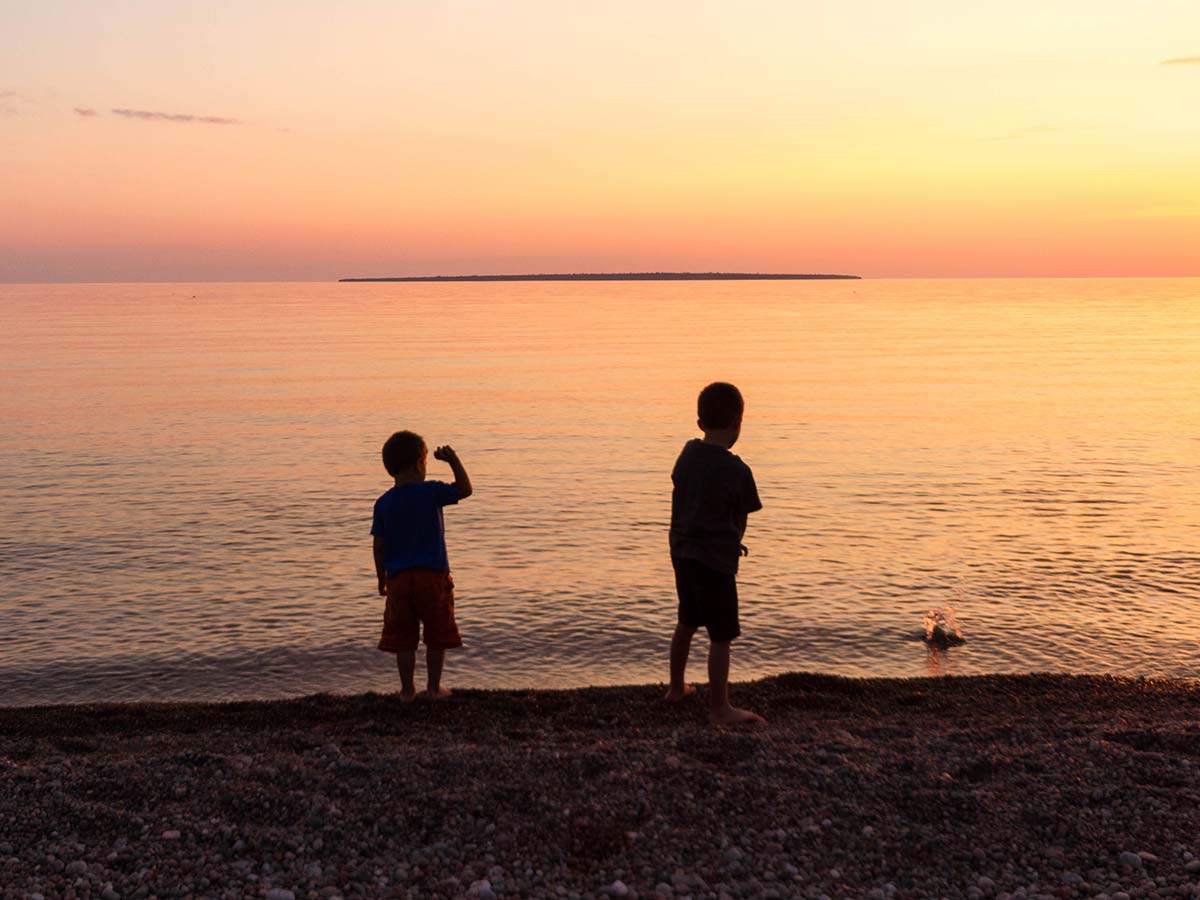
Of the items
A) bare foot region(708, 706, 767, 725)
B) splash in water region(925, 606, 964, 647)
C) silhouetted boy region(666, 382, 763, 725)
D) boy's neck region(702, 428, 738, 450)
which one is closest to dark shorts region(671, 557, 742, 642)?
silhouetted boy region(666, 382, 763, 725)

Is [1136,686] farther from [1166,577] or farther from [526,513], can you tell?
[526,513]

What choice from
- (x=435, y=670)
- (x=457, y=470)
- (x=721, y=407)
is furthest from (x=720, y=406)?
(x=435, y=670)

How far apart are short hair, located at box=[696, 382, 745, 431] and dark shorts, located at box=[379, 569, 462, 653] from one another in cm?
220

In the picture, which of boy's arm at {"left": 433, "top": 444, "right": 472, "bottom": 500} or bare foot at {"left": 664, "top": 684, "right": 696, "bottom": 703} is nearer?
boy's arm at {"left": 433, "top": 444, "right": 472, "bottom": 500}

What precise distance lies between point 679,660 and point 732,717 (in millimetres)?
632

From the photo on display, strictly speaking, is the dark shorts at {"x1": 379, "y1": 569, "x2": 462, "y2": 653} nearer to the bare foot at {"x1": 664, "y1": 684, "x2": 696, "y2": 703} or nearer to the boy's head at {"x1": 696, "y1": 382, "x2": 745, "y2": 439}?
the bare foot at {"x1": 664, "y1": 684, "x2": 696, "y2": 703}

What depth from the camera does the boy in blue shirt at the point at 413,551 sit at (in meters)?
7.46

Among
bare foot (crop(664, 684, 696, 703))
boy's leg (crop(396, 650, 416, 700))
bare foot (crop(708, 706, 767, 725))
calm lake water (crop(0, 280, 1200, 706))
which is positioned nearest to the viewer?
bare foot (crop(708, 706, 767, 725))

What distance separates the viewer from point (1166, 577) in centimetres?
1256

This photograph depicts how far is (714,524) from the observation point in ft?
22.9

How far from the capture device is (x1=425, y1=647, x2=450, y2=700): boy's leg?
7855 mm

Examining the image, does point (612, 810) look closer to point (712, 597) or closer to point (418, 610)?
point (712, 597)

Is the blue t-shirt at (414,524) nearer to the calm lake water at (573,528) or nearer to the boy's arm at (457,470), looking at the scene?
the boy's arm at (457,470)

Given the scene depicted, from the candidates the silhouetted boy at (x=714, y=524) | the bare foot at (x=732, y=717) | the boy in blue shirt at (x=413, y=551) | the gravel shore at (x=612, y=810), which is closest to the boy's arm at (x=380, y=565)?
the boy in blue shirt at (x=413, y=551)
